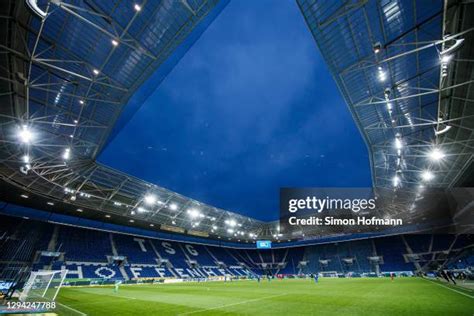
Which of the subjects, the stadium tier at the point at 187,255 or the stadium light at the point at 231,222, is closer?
the stadium tier at the point at 187,255

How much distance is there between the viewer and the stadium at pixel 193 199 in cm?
1331

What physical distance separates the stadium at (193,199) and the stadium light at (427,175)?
0.27 m

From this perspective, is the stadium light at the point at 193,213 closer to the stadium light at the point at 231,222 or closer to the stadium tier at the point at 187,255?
the stadium light at the point at 231,222

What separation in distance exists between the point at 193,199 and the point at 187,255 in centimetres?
2265

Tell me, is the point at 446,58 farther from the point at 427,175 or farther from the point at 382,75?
the point at 427,175

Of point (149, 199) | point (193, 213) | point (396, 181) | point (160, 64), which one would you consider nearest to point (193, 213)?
point (193, 213)

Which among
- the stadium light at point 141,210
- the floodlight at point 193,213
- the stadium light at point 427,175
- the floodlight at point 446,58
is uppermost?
the floodlight at point 193,213

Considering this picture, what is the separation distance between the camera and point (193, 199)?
4612 cm

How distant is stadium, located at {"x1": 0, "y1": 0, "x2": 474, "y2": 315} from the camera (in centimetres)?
1331

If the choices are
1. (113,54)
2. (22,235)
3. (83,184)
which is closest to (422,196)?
(113,54)

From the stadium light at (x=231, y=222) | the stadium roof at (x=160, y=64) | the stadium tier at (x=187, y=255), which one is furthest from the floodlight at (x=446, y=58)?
the stadium light at (x=231, y=222)

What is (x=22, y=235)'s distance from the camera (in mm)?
38625

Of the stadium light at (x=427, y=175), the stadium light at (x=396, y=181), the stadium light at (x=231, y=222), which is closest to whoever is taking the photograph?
the stadium light at (x=427, y=175)

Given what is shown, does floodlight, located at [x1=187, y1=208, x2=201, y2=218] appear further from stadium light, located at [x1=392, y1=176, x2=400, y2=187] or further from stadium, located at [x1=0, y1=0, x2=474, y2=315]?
stadium light, located at [x1=392, y1=176, x2=400, y2=187]
